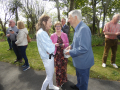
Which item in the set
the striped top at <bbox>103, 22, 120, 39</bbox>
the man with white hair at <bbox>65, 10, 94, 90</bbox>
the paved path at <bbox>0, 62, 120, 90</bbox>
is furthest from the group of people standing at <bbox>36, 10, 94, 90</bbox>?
the striped top at <bbox>103, 22, 120, 39</bbox>

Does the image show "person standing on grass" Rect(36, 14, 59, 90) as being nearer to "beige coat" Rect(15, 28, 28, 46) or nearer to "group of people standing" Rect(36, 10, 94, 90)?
"group of people standing" Rect(36, 10, 94, 90)

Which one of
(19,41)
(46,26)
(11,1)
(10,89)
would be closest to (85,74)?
(46,26)

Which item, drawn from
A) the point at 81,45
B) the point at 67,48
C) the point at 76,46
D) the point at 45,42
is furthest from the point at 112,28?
the point at 45,42

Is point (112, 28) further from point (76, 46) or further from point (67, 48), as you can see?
point (76, 46)

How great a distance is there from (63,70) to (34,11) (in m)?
15.7

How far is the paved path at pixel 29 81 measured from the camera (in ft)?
9.13

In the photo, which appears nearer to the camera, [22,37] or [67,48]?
[67,48]

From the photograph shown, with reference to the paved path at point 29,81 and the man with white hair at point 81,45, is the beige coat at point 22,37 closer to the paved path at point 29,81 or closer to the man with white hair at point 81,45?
the paved path at point 29,81

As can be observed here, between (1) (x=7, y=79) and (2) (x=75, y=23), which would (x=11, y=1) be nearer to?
(1) (x=7, y=79)

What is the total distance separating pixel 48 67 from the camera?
6.92 ft

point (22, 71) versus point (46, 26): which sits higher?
point (46, 26)

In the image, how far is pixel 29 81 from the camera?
314 cm

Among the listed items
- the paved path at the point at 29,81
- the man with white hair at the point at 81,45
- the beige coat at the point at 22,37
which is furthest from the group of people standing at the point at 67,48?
the beige coat at the point at 22,37

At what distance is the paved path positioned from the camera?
278 cm
